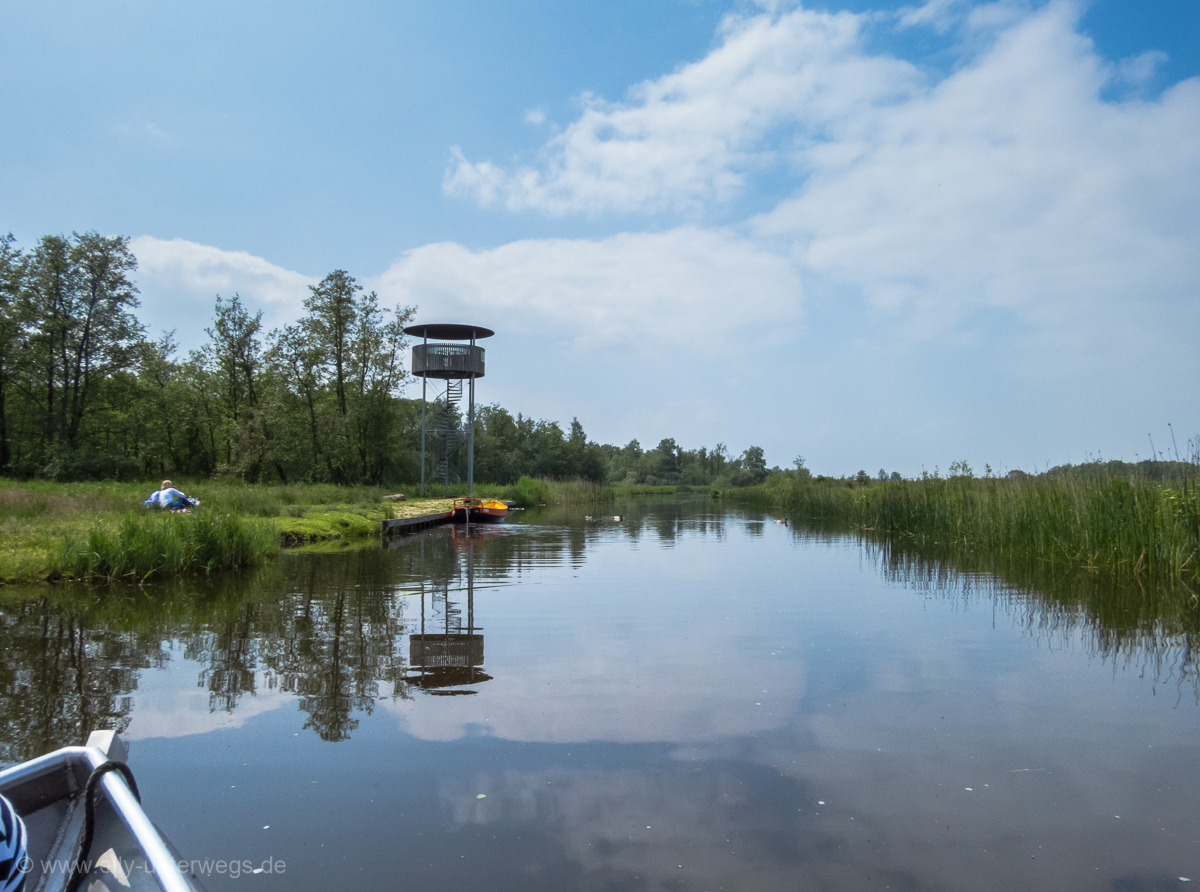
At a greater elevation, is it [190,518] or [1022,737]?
[190,518]

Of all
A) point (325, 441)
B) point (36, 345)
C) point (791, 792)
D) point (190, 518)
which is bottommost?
point (791, 792)

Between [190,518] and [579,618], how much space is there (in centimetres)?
865

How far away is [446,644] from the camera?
8.11m

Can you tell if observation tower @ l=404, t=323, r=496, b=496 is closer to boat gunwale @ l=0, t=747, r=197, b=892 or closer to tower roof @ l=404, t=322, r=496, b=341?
tower roof @ l=404, t=322, r=496, b=341

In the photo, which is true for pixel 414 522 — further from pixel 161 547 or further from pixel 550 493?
pixel 550 493

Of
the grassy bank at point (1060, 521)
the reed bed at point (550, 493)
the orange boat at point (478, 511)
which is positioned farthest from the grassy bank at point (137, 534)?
the reed bed at point (550, 493)

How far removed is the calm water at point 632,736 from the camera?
3.70 metres

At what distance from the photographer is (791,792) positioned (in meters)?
4.41

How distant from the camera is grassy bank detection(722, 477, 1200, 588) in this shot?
11844 millimetres

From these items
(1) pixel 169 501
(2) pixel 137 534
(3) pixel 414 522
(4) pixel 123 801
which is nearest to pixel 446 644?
(4) pixel 123 801

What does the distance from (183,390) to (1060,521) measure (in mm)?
43022

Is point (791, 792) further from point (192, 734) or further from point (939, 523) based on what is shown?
point (939, 523)

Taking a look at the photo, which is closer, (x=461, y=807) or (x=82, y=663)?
(x=461, y=807)

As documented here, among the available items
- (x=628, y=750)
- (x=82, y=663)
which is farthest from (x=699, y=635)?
(x=82, y=663)
